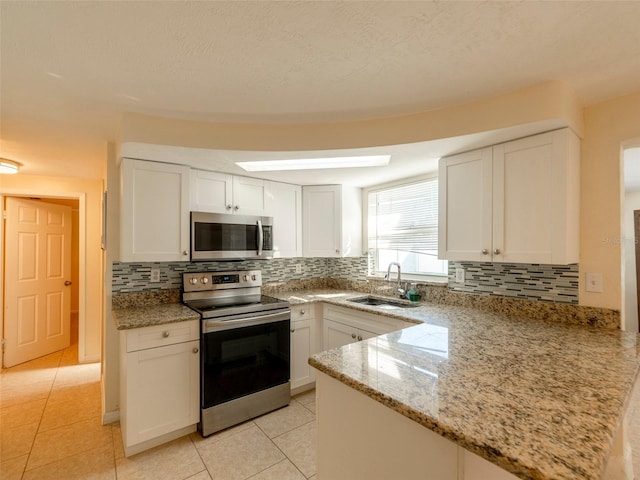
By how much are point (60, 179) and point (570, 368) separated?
499 cm

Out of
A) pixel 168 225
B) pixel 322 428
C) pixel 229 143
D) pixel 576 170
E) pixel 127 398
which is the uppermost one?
pixel 229 143

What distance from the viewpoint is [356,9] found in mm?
1106

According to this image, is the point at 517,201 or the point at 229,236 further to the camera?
the point at 229,236

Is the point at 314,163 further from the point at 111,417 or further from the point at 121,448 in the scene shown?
the point at 111,417

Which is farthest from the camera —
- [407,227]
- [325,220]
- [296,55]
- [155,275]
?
[325,220]

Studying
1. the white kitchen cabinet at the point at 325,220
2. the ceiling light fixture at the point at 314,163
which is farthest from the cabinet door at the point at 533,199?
the white kitchen cabinet at the point at 325,220

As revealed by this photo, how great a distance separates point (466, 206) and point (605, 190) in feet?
2.47

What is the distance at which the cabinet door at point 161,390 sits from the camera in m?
2.01

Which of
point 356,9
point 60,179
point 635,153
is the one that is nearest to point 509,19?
point 356,9

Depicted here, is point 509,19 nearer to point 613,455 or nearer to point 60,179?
point 613,455

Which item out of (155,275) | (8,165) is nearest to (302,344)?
Answer: (155,275)

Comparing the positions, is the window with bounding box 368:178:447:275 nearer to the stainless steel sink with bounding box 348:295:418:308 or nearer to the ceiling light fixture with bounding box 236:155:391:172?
the stainless steel sink with bounding box 348:295:418:308

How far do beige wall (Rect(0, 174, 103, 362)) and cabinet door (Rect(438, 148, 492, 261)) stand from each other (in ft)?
13.1

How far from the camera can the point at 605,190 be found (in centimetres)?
180
